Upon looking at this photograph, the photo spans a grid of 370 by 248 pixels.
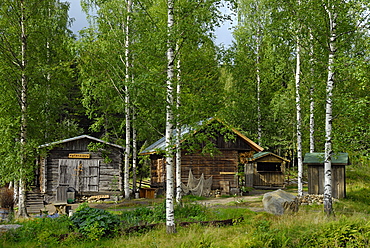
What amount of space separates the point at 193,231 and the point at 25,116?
30.0ft

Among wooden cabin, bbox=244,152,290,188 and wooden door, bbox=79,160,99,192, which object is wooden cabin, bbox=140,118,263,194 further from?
wooden cabin, bbox=244,152,290,188

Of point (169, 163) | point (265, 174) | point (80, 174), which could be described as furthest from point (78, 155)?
point (265, 174)

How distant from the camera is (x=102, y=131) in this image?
135 ft

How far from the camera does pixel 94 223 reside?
Answer: 405 inches

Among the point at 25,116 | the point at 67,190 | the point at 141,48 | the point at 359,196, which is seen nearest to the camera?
the point at 141,48

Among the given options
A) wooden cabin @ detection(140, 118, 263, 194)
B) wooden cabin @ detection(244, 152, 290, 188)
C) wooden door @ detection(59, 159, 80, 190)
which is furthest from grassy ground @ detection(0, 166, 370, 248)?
wooden cabin @ detection(244, 152, 290, 188)

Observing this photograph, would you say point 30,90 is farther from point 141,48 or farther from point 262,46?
point 262,46

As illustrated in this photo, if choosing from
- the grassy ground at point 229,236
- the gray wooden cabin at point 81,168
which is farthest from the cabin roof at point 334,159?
the gray wooden cabin at point 81,168

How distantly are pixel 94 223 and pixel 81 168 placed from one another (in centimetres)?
1294

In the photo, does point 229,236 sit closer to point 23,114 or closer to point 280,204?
point 280,204

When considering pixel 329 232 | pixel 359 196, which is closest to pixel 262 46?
pixel 359 196

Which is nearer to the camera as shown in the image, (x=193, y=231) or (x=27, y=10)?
(x=193, y=231)

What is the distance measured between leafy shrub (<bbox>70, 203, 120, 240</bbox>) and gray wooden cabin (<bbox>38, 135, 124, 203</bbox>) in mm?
11121

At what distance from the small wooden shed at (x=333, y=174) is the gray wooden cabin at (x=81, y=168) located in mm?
11441
